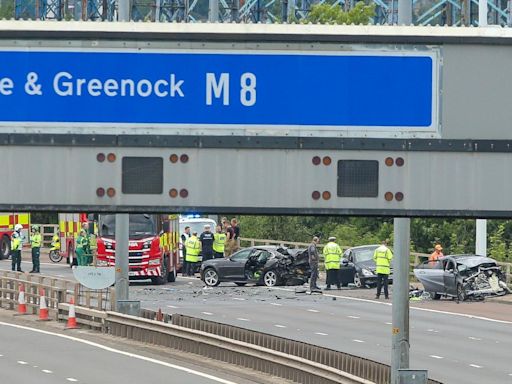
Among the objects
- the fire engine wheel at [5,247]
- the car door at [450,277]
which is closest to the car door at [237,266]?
the car door at [450,277]

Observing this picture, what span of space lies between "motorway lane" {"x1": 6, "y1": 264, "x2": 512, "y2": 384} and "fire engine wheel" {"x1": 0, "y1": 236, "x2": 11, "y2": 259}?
1281 cm

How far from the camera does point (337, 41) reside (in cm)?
1414

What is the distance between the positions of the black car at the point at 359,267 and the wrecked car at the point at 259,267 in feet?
4.40

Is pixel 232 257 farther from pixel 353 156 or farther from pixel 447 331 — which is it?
pixel 353 156

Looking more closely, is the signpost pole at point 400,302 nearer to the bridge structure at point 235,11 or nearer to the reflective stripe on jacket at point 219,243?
the bridge structure at point 235,11

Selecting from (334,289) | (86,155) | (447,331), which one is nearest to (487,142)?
(86,155)

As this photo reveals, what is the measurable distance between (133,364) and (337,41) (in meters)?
19.7

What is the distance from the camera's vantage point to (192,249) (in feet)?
186

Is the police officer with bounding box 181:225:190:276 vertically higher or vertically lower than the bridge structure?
lower

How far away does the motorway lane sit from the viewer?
110 ft

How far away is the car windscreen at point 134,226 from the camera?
52938 millimetres

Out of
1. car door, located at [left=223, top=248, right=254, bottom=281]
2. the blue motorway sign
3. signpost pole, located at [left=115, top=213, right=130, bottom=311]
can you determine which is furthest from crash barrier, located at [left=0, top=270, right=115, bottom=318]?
the blue motorway sign

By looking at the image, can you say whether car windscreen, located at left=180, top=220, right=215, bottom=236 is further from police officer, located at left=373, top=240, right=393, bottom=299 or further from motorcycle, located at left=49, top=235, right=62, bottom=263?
police officer, located at left=373, top=240, right=393, bottom=299

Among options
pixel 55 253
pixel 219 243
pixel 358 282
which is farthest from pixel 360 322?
pixel 55 253
